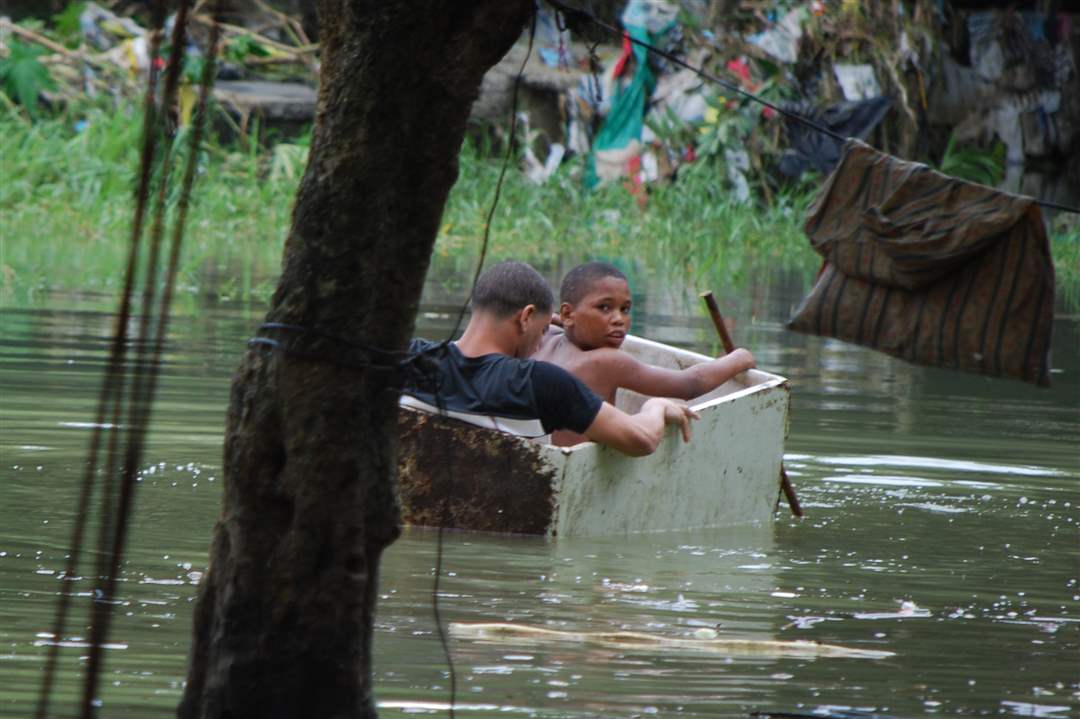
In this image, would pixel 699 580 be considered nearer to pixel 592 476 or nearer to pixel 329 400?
pixel 592 476

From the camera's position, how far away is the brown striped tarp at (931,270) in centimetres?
507

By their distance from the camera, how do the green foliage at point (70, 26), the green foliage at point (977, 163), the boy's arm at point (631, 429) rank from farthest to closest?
the green foliage at point (70, 26), the green foliage at point (977, 163), the boy's arm at point (631, 429)

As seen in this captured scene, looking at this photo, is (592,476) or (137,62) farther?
(137,62)

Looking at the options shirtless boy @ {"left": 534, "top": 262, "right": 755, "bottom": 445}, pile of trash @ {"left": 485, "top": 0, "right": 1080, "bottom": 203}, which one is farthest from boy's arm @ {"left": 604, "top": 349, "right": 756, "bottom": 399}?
pile of trash @ {"left": 485, "top": 0, "right": 1080, "bottom": 203}

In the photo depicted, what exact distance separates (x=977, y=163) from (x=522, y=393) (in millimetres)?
15452

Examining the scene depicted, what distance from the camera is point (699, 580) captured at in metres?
5.66

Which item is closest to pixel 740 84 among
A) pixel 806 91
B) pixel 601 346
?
pixel 806 91

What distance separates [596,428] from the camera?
19.8 feet

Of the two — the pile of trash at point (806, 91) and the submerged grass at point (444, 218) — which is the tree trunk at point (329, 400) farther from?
the pile of trash at point (806, 91)

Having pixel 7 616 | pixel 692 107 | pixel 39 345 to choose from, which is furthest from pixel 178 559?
pixel 692 107

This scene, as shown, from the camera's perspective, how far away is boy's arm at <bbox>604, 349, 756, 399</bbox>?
6.76 m

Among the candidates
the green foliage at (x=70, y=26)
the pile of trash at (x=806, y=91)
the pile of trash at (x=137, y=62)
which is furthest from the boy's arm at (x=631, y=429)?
the green foliage at (x=70, y=26)

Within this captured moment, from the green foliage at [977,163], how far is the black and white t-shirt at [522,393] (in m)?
14.6

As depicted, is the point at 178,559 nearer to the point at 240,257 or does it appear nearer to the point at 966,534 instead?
the point at 966,534
